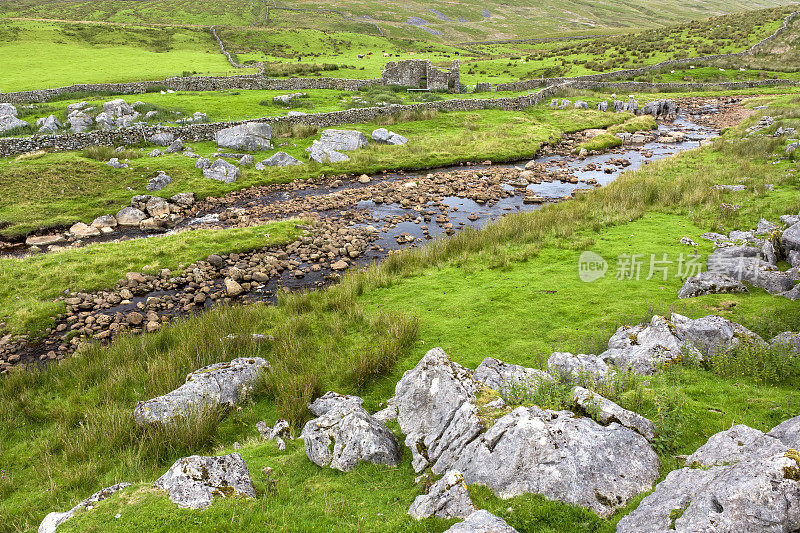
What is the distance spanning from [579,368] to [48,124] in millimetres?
37112

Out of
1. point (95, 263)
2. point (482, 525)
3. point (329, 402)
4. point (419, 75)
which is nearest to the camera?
point (482, 525)

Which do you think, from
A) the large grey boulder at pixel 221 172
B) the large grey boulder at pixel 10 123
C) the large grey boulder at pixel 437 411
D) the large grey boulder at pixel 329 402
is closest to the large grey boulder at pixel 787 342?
the large grey boulder at pixel 437 411

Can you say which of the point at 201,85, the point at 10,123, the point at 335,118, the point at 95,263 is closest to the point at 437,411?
the point at 95,263

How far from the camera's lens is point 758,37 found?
6544 cm

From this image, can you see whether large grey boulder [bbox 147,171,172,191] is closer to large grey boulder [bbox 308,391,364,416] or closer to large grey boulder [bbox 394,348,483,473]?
large grey boulder [bbox 308,391,364,416]

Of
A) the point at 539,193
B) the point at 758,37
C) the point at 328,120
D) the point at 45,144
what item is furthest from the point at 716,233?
the point at 758,37

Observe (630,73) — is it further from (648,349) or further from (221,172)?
(648,349)

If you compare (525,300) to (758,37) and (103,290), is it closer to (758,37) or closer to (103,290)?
(103,290)

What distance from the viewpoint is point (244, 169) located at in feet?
95.4

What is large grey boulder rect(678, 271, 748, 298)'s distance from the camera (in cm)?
1097

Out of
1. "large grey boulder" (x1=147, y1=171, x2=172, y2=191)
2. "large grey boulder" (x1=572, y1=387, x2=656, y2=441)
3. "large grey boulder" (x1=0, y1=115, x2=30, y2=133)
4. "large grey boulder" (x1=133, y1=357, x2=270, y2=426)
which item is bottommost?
"large grey boulder" (x1=133, y1=357, x2=270, y2=426)

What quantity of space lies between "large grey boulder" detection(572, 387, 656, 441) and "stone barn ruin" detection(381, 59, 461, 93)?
47347 millimetres

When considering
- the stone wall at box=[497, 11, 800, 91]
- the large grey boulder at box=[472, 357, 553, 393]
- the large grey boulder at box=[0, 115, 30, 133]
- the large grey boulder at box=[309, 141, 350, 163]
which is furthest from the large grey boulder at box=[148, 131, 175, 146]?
the stone wall at box=[497, 11, 800, 91]

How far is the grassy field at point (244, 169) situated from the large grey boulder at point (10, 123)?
5.32 metres
